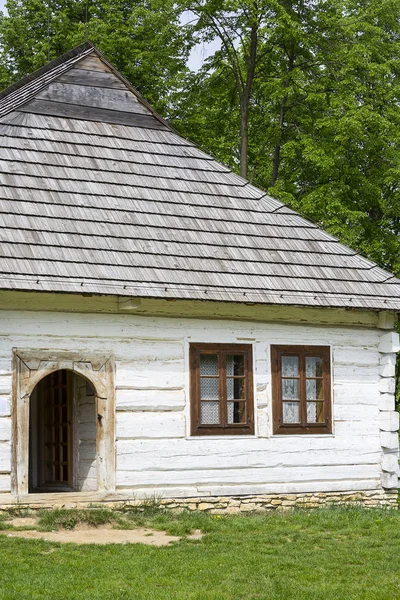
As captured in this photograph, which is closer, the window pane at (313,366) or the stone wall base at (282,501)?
the stone wall base at (282,501)

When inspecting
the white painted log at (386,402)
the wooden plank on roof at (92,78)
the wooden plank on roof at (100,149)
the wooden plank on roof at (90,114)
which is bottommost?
the white painted log at (386,402)

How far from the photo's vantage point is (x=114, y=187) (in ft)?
47.4

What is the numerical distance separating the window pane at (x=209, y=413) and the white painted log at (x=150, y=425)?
0.30m

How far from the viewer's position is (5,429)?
12.6 metres

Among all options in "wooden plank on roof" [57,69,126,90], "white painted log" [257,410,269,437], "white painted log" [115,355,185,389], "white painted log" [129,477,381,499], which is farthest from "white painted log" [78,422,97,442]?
"wooden plank on roof" [57,69,126,90]

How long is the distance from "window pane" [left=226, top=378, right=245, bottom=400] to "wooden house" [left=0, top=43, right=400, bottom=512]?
0.02 metres

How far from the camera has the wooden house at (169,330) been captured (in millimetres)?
12953

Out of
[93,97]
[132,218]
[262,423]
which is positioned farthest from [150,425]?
[93,97]

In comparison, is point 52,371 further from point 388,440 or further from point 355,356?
point 388,440

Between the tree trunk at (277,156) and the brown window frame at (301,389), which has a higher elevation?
the tree trunk at (277,156)

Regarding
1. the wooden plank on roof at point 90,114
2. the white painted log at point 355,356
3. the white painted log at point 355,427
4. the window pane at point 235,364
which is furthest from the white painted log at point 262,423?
the wooden plank on roof at point 90,114

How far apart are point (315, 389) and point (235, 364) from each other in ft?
3.92

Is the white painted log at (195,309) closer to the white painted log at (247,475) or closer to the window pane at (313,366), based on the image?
the window pane at (313,366)

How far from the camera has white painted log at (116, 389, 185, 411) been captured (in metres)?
13.3
